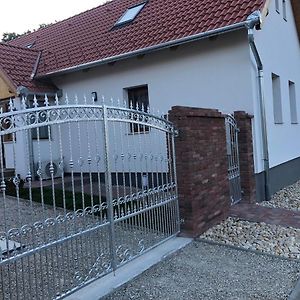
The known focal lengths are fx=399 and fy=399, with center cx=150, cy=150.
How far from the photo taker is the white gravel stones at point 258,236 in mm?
5602

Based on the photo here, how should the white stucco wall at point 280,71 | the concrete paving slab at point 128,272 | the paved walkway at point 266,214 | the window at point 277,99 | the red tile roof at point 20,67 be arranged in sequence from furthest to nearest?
the red tile roof at point 20,67 → the window at point 277,99 → the white stucco wall at point 280,71 → the paved walkway at point 266,214 → the concrete paving slab at point 128,272

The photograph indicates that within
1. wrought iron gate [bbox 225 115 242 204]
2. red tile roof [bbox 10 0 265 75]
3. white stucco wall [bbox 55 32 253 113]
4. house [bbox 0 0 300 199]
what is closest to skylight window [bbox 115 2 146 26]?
house [bbox 0 0 300 199]

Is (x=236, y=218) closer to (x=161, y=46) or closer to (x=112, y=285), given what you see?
(x=112, y=285)

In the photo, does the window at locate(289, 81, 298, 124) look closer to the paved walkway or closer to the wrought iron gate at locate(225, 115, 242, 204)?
the wrought iron gate at locate(225, 115, 242, 204)

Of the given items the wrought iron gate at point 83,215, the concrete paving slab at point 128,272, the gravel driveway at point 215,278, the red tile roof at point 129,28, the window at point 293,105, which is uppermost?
the red tile roof at point 129,28

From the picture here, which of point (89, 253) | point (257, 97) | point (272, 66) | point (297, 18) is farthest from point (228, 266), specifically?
point (297, 18)

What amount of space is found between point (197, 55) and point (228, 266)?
20.0 feet

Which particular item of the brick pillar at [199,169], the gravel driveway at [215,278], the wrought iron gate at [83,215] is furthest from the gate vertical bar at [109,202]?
the brick pillar at [199,169]

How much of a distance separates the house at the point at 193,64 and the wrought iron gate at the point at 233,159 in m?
0.67

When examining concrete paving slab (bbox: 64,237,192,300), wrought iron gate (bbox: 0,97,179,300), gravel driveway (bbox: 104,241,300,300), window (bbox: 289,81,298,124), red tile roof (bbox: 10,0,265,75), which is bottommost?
gravel driveway (bbox: 104,241,300,300)

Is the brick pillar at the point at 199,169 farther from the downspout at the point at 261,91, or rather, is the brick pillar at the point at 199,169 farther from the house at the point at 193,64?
the house at the point at 193,64

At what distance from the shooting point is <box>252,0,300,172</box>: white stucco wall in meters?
9.79

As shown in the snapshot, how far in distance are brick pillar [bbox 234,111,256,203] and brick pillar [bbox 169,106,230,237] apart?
159 cm

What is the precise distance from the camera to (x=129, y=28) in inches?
463
